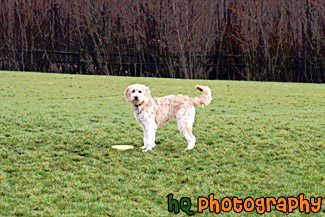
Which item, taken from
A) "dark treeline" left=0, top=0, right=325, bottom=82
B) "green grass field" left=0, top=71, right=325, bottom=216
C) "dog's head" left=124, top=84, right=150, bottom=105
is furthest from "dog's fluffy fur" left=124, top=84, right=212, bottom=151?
"dark treeline" left=0, top=0, right=325, bottom=82

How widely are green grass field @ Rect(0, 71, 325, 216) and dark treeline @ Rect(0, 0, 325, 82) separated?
7683 millimetres

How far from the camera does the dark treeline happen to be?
18016 millimetres

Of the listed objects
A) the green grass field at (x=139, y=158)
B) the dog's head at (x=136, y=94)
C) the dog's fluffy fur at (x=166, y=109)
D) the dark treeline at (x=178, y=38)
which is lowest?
the green grass field at (x=139, y=158)

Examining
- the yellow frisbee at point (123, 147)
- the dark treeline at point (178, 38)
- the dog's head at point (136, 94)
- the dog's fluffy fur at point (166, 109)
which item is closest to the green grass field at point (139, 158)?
the yellow frisbee at point (123, 147)

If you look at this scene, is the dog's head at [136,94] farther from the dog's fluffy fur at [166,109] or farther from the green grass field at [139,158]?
the green grass field at [139,158]

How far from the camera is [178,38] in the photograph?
1812 centimetres

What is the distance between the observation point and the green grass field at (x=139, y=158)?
4594mm

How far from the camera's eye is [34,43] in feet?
63.8

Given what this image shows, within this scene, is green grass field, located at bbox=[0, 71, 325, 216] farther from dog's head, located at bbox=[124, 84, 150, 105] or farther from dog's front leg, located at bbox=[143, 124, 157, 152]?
dog's head, located at bbox=[124, 84, 150, 105]

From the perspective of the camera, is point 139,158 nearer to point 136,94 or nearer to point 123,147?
point 123,147

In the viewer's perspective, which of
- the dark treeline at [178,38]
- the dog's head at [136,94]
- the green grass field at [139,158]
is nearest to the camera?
the green grass field at [139,158]

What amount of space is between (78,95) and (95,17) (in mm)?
7635

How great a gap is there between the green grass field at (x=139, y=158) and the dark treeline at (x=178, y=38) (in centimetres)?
768

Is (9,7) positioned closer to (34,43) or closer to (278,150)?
(34,43)
